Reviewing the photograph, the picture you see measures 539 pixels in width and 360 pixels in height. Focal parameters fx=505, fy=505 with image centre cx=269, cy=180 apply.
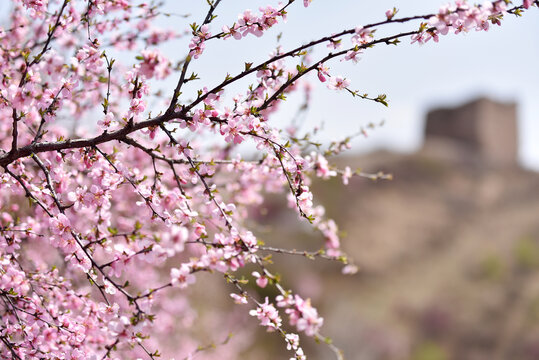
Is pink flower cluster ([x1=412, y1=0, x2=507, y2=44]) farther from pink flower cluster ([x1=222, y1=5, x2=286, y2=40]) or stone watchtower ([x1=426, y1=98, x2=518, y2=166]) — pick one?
stone watchtower ([x1=426, y1=98, x2=518, y2=166])

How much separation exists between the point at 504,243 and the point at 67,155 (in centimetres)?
2345

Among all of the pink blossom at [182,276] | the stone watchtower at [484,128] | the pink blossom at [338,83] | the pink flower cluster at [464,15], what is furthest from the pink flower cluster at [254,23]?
the stone watchtower at [484,128]

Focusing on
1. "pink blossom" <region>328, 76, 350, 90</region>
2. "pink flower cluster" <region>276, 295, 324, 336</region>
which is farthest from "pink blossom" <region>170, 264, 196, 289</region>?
"pink blossom" <region>328, 76, 350, 90</region>

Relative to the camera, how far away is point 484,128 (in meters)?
31.5

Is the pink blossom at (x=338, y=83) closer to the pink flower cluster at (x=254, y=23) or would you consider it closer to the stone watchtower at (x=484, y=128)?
the pink flower cluster at (x=254, y=23)

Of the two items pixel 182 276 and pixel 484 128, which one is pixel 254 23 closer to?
pixel 182 276

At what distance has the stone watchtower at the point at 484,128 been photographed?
3150 cm

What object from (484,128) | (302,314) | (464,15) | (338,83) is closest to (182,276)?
(302,314)

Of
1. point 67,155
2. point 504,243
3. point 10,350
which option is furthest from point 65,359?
point 504,243

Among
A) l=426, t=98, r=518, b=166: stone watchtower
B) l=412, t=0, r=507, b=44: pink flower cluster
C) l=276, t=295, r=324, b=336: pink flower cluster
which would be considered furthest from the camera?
l=426, t=98, r=518, b=166: stone watchtower

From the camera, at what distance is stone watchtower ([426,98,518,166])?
31500 mm

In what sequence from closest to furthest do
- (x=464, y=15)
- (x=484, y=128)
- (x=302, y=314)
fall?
(x=464, y=15) < (x=302, y=314) < (x=484, y=128)

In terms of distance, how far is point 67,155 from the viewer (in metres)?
2.75

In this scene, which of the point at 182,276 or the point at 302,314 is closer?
the point at 182,276
